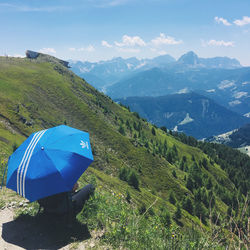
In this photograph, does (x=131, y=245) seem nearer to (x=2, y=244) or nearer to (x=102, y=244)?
(x=102, y=244)

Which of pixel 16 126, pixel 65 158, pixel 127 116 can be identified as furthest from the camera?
pixel 127 116

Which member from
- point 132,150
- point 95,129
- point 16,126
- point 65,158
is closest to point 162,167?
point 132,150

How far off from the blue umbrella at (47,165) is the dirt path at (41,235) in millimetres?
2186

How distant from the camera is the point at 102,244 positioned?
9.68 meters

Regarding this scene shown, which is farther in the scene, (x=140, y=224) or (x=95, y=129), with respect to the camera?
(x=95, y=129)

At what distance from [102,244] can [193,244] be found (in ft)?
13.4

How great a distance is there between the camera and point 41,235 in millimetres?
10227

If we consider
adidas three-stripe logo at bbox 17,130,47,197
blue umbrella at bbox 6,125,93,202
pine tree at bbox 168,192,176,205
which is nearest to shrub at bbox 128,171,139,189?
pine tree at bbox 168,192,176,205

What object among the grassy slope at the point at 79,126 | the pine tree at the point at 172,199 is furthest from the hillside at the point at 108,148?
the pine tree at the point at 172,199

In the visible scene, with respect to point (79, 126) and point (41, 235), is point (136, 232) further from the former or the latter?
point (79, 126)

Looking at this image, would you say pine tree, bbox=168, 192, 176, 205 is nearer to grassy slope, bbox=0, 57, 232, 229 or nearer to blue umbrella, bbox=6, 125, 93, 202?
grassy slope, bbox=0, 57, 232, 229

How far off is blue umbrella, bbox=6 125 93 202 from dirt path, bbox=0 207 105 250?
7.17 ft

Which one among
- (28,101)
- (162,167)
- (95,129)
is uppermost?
(28,101)

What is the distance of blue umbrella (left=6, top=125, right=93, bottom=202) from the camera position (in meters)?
9.13
